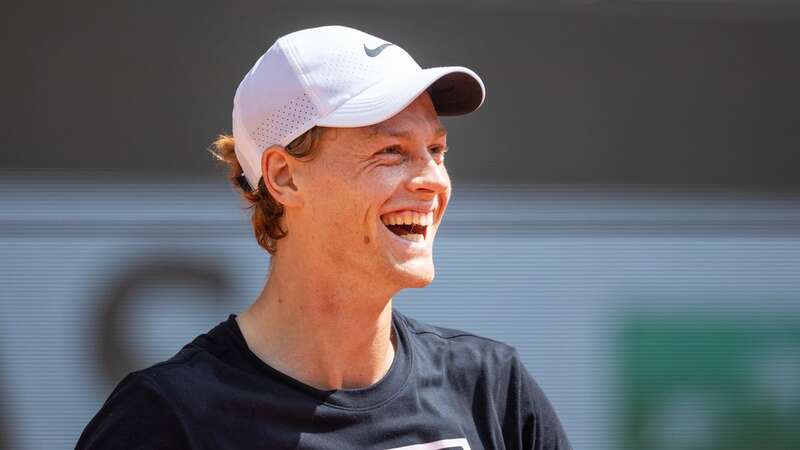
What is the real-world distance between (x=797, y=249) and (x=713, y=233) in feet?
0.95

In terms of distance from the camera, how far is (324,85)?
72.7 inches

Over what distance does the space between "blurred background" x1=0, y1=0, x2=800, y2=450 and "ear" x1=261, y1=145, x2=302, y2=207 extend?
5.62 feet

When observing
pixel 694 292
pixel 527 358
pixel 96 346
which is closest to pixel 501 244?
pixel 527 358

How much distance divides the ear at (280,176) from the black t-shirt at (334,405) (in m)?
0.21

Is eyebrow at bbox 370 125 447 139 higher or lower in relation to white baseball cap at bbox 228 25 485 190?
lower

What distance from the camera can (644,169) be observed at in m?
3.78

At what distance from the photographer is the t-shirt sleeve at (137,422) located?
66.8 inches

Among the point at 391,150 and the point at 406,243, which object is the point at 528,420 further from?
the point at 391,150

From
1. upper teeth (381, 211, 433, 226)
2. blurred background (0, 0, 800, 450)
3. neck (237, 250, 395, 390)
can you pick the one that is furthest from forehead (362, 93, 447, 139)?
blurred background (0, 0, 800, 450)

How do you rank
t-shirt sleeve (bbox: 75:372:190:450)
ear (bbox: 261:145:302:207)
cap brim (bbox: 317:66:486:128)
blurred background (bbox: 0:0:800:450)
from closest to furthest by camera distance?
t-shirt sleeve (bbox: 75:372:190:450) → cap brim (bbox: 317:66:486:128) → ear (bbox: 261:145:302:207) → blurred background (bbox: 0:0:800:450)

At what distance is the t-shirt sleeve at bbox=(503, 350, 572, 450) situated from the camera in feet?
6.55

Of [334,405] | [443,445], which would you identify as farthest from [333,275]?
[443,445]

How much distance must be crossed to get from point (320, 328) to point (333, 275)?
0.09 meters

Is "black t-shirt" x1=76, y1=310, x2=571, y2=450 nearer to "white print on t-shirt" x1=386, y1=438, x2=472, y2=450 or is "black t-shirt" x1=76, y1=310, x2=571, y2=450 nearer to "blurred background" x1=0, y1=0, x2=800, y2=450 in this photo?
"white print on t-shirt" x1=386, y1=438, x2=472, y2=450
